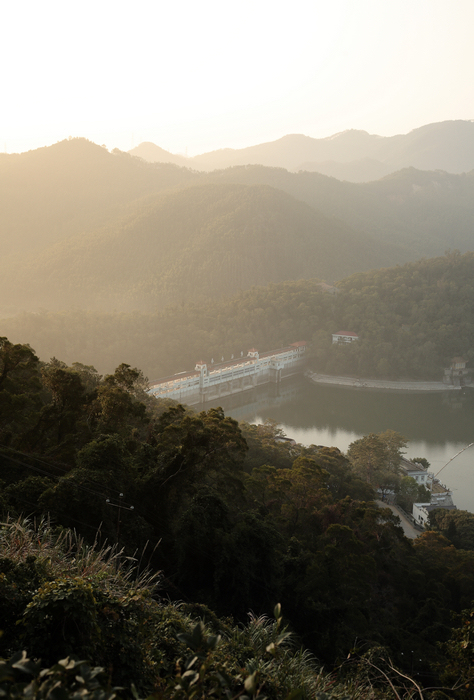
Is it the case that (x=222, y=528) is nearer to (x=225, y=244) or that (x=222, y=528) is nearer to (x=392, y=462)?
(x=392, y=462)

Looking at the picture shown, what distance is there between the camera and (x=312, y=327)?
125 feet

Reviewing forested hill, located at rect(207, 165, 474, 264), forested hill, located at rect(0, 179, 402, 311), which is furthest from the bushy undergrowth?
forested hill, located at rect(207, 165, 474, 264)

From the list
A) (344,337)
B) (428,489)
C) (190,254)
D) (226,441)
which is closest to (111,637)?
(226,441)

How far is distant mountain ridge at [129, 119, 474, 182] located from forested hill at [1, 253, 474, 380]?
105466mm

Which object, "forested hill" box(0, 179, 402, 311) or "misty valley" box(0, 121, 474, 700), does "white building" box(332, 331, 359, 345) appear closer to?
"misty valley" box(0, 121, 474, 700)

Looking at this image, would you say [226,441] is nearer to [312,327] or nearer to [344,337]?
[344,337]

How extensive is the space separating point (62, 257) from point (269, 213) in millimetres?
25988

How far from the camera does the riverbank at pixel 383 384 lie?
30953 millimetres

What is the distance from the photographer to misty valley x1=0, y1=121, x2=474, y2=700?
2762 mm

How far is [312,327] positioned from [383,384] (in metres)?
8.47

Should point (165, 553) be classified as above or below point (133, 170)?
below

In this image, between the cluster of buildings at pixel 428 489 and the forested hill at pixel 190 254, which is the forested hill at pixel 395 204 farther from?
the cluster of buildings at pixel 428 489

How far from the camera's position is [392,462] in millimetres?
16859

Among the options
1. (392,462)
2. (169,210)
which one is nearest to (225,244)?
(169,210)
